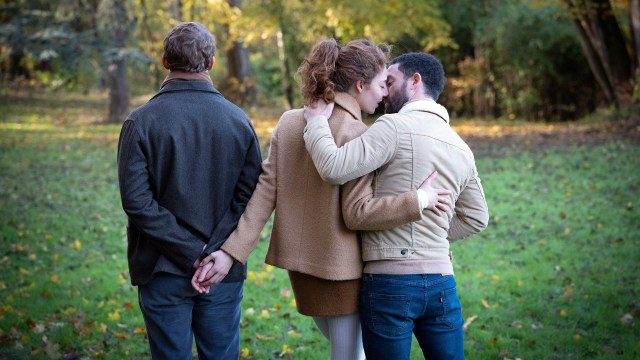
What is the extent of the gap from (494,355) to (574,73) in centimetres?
1818

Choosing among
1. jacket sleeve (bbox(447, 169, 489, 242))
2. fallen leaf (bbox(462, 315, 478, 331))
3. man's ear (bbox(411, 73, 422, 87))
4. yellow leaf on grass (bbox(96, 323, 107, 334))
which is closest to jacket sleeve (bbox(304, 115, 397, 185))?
man's ear (bbox(411, 73, 422, 87))

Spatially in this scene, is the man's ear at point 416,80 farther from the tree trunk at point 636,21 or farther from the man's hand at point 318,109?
the tree trunk at point 636,21

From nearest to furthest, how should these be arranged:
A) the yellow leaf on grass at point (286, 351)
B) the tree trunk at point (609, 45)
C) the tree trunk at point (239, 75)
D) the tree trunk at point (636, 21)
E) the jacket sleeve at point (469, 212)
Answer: the jacket sleeve at point (469, 212), the yellow leaf on grass at point (286, 351), the tree trunk at point (636, 21), the tree trunk at point (609, 45), the tree trunk at point (239, 75)

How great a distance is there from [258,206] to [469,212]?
3.08ft

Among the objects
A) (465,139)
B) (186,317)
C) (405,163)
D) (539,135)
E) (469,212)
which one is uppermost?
(405,163)

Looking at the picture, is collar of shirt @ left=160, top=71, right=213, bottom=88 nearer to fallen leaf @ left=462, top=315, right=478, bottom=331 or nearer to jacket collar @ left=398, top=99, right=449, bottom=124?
jacket collar @ left=398, top=99, right=449, bottom=124

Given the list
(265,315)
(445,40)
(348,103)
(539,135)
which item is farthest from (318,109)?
(445,40)

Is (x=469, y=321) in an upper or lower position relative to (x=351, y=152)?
lower

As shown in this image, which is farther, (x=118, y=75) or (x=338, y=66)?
(x=118, y=75)

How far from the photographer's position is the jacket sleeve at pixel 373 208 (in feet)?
8.91

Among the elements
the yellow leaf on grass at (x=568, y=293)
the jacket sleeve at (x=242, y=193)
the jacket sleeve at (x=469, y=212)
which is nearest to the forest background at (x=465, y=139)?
the yellow leaf on grass at (x=568, y=293)

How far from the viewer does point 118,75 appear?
21406mm

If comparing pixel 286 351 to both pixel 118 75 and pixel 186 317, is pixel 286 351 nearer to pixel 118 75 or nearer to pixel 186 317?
pixel 186 317

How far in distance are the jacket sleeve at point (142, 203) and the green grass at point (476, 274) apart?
7.57 feet
